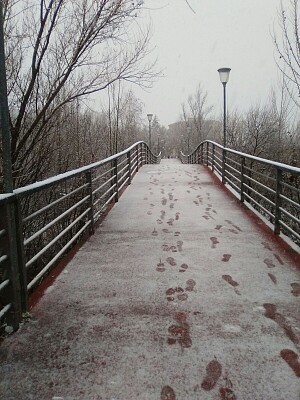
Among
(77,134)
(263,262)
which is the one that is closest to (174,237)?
(263,262)

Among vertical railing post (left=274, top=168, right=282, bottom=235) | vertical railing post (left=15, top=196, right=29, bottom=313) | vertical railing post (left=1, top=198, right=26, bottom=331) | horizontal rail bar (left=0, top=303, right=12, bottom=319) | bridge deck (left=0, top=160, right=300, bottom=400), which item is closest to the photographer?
bridge deck (left=0, top=160, right=300, bottom=400)

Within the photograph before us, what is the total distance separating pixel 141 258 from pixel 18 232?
1823 mm

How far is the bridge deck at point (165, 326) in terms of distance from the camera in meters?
2.10

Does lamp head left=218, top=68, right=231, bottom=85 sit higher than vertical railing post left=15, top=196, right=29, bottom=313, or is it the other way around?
lamp head left=218, top=68, right=231, bottom=85

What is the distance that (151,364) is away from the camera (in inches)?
89.7

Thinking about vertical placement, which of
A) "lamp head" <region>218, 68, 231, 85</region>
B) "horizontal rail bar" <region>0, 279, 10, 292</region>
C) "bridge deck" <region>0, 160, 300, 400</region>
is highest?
"lamp head" <region>218, 68, 231, 85</region>

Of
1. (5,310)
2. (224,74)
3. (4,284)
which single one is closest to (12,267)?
(4,284)

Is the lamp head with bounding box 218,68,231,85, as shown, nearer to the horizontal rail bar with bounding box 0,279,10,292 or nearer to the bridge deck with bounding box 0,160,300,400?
the bridge deck with bounding box 0,160,300,400

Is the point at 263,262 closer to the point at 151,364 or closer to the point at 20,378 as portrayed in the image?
the point at 151,364

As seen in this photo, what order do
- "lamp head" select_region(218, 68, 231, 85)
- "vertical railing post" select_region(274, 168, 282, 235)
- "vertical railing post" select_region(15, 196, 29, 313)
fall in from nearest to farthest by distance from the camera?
"vertical railing post" select_region(15, 196, 29, 313) → "vertical railing post" select_region(274, 168, 282, 235) → "lamp head" select_region(218, 68, 231, 85)

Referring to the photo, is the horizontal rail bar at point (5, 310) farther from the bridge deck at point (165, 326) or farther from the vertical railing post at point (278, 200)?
the vertical railing post at point (278, 200)

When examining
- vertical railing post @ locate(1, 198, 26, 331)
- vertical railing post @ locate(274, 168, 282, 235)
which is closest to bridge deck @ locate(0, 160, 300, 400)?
vertical railing post @ locate(1, 198, 26, 331)

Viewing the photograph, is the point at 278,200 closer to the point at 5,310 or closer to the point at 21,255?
the point at 21,255

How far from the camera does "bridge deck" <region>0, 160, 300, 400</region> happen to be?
2.10 metres
